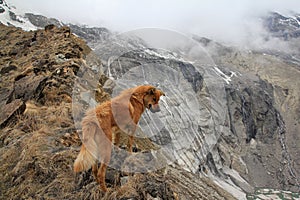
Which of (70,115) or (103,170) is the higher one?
(103,170)

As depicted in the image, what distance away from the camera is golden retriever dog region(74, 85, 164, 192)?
613 centimetres

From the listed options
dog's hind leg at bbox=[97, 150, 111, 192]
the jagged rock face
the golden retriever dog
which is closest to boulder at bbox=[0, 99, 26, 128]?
the jagged rock face

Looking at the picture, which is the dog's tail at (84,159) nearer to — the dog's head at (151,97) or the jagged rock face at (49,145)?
the jagged rock face at (49,145)

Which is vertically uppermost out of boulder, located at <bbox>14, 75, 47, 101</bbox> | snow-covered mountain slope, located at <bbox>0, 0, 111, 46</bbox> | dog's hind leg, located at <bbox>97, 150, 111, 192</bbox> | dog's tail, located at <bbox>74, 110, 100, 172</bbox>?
dog's tail, located at <bbox>74, 110, 100, 172</bbox>

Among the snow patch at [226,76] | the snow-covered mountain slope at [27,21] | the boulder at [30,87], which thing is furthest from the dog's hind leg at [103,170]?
the snow patch at [226,76]

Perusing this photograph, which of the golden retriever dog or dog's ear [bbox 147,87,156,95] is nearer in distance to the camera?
the golden retriever dog

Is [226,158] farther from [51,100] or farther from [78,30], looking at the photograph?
[51,100]

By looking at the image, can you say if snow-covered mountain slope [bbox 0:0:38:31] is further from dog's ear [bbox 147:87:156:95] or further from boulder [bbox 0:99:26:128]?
dog's ear [bbox 147:87:156:95]

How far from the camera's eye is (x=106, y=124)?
6.36 m

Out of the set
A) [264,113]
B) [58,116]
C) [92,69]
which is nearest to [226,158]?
[264,113]

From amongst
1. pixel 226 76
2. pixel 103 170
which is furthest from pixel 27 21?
pixel 103 170

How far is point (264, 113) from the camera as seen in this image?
117 meters

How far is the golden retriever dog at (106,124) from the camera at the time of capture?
20.1 ft

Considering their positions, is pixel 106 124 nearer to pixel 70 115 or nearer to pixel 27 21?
pixel 70 115
